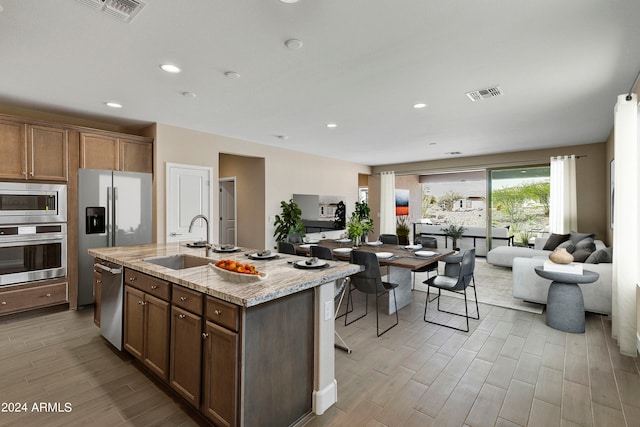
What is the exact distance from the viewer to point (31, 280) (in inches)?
144

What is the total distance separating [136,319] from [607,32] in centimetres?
410

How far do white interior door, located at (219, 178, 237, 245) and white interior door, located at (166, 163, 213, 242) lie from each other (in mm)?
1821

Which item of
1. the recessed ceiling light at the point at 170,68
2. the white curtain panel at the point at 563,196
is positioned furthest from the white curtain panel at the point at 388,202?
the recessed ceiling light at the point at 170,68

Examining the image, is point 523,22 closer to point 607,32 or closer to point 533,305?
point 607,32

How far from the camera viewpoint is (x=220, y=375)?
1737 millimetres

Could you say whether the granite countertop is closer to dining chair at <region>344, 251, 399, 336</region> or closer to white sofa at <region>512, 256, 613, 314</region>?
dining chair at <region>344, 251, 399, 336</region>

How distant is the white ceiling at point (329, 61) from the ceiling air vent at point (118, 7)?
0.07m

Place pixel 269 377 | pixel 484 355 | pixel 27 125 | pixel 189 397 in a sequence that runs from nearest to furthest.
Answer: pixel 269 377 → pixel 189 397 → pixel 484 355 → pixel 27 125

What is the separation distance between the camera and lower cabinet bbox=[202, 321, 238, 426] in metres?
1.65

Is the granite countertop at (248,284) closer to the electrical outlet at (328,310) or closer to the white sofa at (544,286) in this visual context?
the electrical outlet at (328,310)

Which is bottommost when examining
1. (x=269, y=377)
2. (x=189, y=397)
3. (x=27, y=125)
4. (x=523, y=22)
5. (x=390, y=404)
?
(x=390, y=404)

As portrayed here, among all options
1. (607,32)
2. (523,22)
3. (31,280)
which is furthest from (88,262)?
(607,32)

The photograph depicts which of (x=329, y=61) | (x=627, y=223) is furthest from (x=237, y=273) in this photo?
(x=627, y=223)

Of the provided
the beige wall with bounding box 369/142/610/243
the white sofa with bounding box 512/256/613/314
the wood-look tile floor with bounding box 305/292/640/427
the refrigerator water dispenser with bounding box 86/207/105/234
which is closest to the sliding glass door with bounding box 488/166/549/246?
the beige wall with bounding box 369/142/610/243
